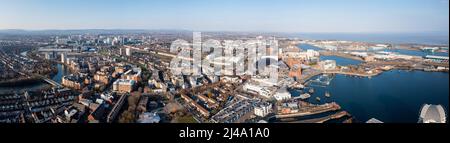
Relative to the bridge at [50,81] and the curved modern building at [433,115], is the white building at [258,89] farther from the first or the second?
the bridge at [50,81]

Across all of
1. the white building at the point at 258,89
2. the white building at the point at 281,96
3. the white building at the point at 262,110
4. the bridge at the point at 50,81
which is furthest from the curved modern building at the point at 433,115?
the bridge at the point at 50,81

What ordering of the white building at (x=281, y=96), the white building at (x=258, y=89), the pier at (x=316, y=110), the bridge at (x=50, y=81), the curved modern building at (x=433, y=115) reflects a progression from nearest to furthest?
the curved modern building at (x=433, y=115) → the pier at (x=316, y=110) → the white building at (x=281, y=96) → the white building at (x=258, y=89) → the bridge at (x=50, y=81)

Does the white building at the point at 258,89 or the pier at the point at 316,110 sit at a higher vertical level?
the white building at the point at 258,89

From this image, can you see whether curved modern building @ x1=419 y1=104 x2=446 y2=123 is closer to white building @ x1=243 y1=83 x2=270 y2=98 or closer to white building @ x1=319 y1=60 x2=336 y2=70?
white building @ x1=243 y1=83 x2=270 y2=98

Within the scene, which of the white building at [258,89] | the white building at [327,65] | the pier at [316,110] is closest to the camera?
the pier at [316,110]

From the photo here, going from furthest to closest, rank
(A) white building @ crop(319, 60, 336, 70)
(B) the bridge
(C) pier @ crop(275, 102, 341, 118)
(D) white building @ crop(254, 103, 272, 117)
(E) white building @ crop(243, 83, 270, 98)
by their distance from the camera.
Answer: (A) white building @ crop(319, 60, 336, 70)
(B) the bridge
(E) white building @ crop(243, 83, 270, 98)
(C) pier @ crop(275, 102, 341, 118)
(D) white building @ crop(254, 103, 272, 117)

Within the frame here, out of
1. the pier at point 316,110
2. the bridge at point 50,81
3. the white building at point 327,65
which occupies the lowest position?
the pier at point 316,110

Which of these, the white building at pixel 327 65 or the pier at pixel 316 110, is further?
the white building at pixel 327 65

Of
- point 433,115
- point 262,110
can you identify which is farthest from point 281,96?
point 433,115

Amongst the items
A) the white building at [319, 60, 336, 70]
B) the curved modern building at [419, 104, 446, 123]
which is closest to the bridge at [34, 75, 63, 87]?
the curved modern building at [419, 104, 446, 123]
